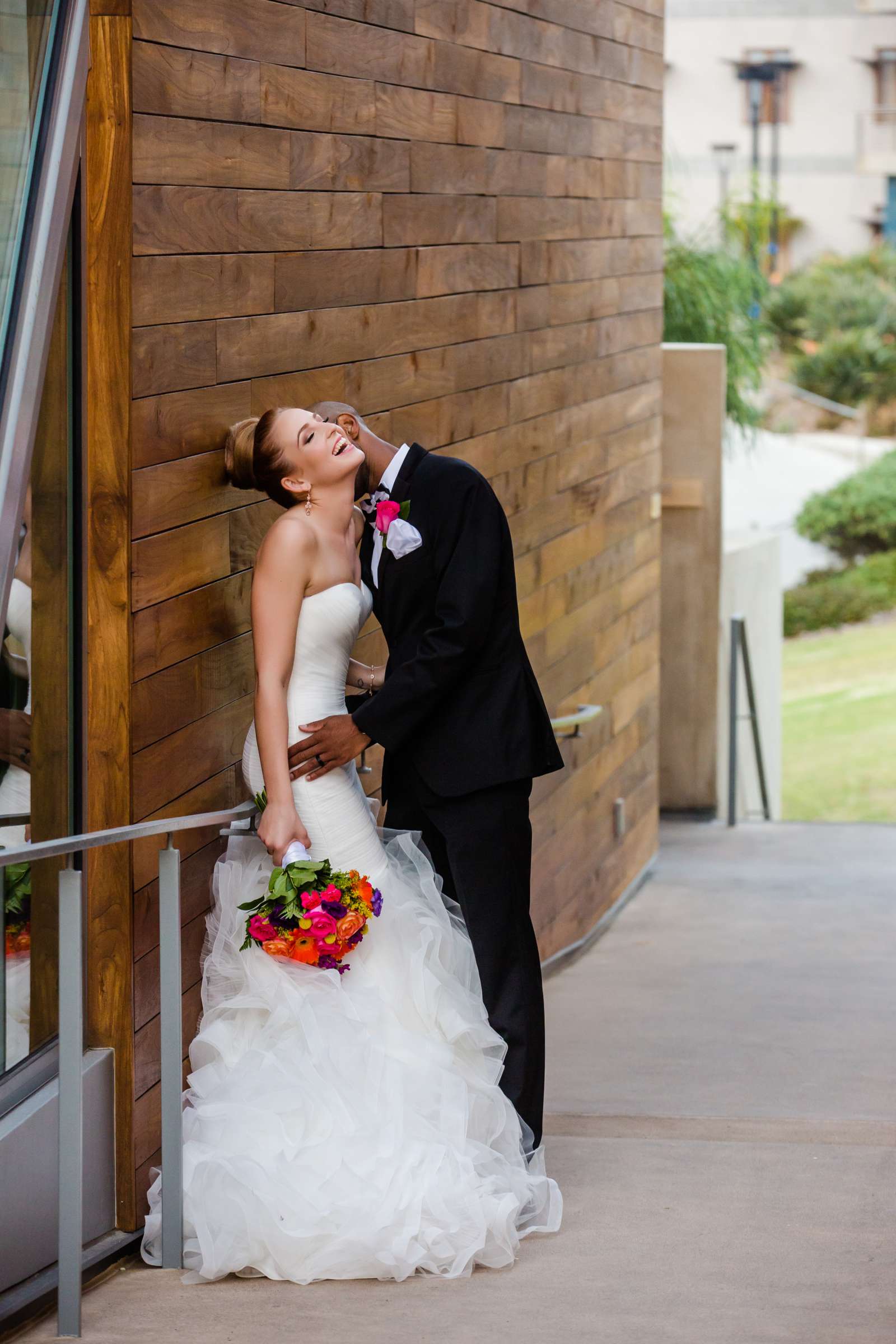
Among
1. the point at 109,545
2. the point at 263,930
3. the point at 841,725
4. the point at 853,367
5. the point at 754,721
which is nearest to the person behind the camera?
the point at 109,545

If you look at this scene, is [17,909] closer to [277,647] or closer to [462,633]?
[277,647]

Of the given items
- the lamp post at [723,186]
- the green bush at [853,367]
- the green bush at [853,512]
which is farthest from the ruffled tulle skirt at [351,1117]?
the green bush at [853,367]

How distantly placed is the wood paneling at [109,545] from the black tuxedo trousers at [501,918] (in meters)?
0.69

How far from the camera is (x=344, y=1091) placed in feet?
9.16

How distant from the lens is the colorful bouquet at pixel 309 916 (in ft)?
9.28

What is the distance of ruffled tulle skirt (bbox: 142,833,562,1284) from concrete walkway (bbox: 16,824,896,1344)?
7 centimetres

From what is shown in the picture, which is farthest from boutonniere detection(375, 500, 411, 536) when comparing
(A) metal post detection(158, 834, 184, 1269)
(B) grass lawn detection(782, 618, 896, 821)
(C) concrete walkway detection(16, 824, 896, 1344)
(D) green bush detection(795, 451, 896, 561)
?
(D) green bush detection(795, 451, 896, 561)

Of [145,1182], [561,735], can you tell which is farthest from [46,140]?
[561,735]

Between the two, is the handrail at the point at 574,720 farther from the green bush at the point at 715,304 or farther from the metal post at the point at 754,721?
the green bush at the point at 715,304

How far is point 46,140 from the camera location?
2646mm

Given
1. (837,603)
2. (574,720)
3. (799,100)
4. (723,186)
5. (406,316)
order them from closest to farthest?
(406,316) < (574,720) < (723,186) < (837,603) < (799,100)

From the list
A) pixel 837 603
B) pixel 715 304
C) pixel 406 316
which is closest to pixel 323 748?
pixel 406 316

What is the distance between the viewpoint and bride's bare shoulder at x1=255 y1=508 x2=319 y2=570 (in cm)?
293

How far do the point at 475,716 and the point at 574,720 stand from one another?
2190 mm
